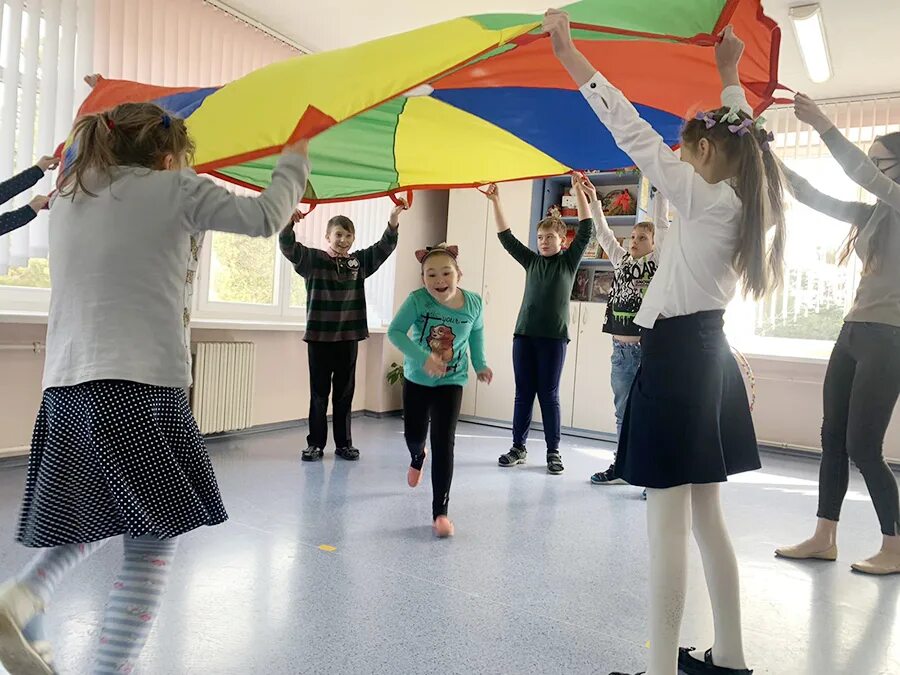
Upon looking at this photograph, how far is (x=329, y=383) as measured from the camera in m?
3.71

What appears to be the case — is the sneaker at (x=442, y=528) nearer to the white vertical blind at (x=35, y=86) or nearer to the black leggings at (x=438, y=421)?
the black leggings at (x=438, y=421)

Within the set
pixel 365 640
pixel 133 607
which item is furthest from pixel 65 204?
pixel 365 640

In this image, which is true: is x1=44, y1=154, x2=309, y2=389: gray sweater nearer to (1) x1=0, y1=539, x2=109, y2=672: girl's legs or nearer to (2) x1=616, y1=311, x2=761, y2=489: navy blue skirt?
(1) x1=0, y1=539, x2=109, y2=672: girl's legs

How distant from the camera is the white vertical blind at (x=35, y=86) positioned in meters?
2.92

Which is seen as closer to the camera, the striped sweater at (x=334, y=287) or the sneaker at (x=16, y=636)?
the sneaker at (x=16, y=636)

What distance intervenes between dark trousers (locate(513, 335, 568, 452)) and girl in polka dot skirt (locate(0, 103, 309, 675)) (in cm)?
262

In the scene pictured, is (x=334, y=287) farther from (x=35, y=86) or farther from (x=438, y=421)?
(x=35, y=86)

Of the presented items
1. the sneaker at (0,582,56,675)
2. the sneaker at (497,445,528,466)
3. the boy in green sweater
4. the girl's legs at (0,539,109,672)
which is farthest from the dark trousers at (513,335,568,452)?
the sneaker at (0,582,56,675)

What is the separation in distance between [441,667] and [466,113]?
1.78 meters

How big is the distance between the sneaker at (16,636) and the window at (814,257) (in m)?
4.60

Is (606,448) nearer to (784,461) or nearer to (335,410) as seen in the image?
(784,461)

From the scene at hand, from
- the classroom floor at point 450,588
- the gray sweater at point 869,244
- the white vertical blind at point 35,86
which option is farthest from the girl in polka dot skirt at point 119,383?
the white vertical blind at point 35,86

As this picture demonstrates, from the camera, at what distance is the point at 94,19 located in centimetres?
321

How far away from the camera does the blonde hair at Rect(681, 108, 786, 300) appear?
1.34 metres
